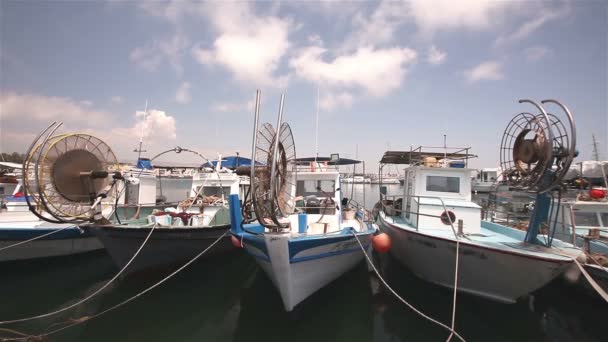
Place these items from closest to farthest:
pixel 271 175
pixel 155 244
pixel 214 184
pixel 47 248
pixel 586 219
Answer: pixel 271 175 → pixel 586 219 → pixel 155 244 → pixel 47 248 → pixel 214 184

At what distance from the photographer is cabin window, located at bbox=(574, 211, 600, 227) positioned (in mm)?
8586

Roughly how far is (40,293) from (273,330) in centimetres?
695

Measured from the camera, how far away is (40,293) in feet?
26.9

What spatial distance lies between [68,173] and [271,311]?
6.12 m

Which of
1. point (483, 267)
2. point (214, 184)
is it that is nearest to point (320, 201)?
point (483, 267)

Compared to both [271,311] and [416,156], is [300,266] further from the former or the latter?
[416,156]

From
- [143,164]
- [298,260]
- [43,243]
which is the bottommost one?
[43,243]

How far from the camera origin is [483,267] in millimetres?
6727

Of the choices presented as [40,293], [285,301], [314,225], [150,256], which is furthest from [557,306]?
[40,293]

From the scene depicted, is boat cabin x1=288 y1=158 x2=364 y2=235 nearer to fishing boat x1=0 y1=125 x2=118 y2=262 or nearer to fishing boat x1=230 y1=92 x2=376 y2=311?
fishing boat x1=230 y1=92 x2=376 y2=311

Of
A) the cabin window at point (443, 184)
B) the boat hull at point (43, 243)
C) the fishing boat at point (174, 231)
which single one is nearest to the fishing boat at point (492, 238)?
the cabin window at point (443, 184)

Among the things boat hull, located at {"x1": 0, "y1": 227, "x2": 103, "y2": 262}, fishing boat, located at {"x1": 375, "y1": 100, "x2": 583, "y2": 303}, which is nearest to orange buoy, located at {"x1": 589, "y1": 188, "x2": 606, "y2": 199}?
fishing boat, located at {"x1": 375, "y1": 100, "x2": 583, "y2": 303}

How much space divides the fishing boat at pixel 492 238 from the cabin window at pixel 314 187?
235cm

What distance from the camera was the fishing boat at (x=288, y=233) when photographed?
5.69 meters
